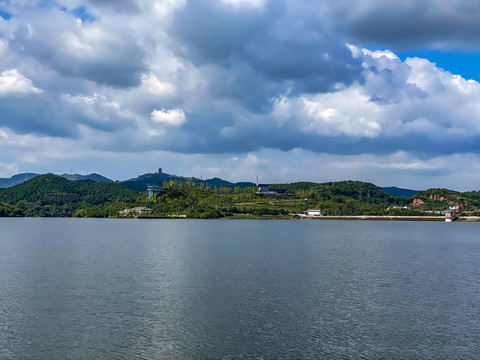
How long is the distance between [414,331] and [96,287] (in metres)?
37.5

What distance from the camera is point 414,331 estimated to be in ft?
128

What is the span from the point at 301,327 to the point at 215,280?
79.9ft

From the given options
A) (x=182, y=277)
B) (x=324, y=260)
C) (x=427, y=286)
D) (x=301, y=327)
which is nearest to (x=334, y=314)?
(x=301, y=327)

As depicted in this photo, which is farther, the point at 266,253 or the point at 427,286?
the point at 266,253

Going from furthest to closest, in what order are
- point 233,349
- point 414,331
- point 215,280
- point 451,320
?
point 215,280 → point 451,320 → point 414,331 → point 233,349

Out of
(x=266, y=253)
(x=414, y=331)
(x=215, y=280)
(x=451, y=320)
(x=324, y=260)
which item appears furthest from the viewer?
(x=266, y=253)

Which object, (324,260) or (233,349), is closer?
(233,349)

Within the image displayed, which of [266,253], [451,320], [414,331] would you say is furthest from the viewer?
[266,253]

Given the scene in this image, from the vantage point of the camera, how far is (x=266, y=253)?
320ft

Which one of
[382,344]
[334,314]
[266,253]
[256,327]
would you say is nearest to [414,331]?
[382,344]

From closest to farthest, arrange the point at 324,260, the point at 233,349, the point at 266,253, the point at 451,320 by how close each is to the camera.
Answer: the point at 233,349 → the point at 451,320 → the point at 324,260 → the point at 266,253

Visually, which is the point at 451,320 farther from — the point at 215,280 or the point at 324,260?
the point at 324,260

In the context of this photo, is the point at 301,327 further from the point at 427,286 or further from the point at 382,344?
the point at 427,286

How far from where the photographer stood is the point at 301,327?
39625 mm
